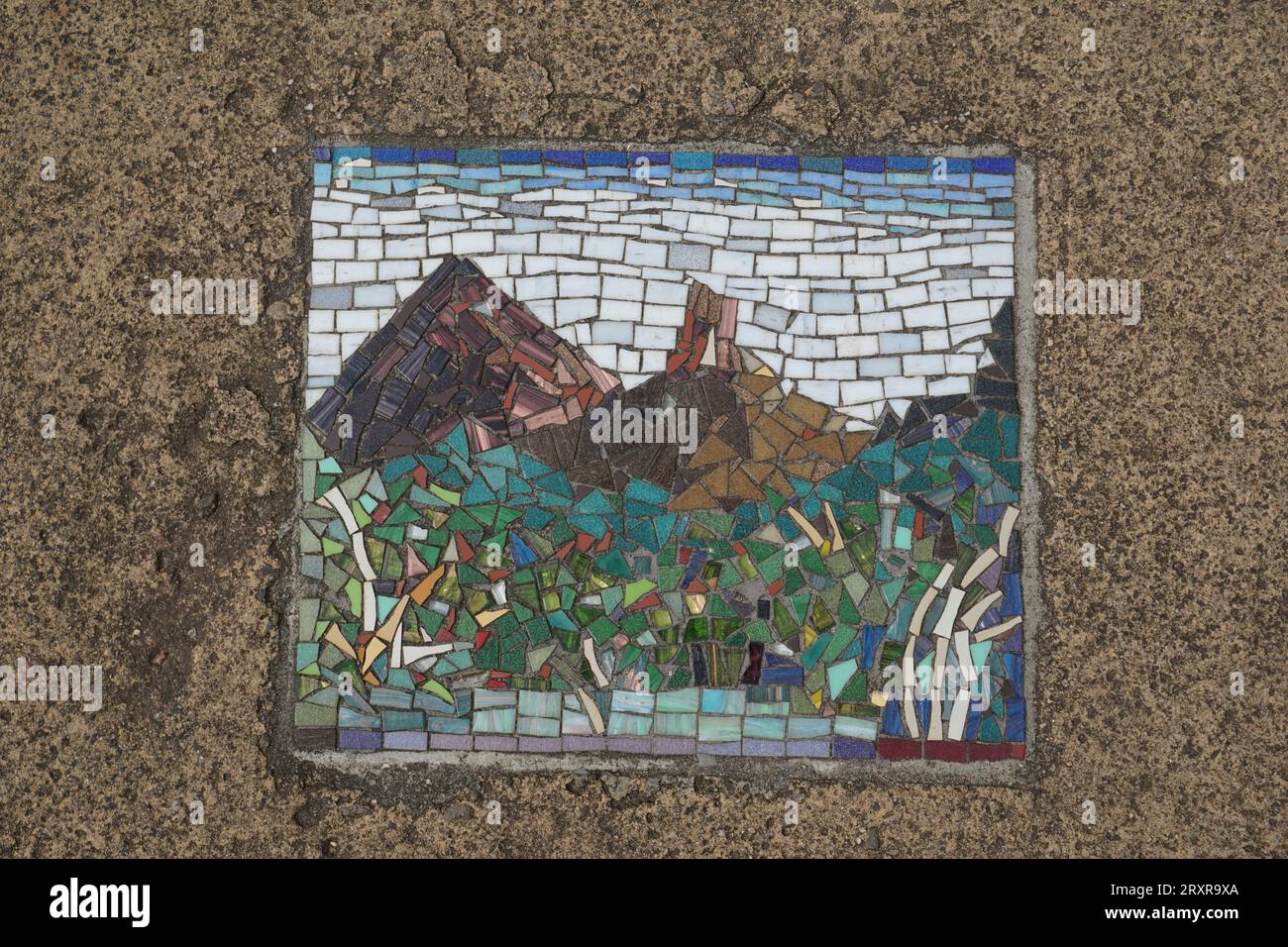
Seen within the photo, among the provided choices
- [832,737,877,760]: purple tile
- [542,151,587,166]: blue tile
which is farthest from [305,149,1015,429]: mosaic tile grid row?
[832,737,877,760]: purple tile

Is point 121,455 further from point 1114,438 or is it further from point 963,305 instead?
point 1114,438

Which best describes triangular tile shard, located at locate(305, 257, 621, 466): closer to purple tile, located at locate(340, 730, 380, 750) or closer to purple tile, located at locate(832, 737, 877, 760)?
purple tile, located at locate(340, 730, 380, 750)

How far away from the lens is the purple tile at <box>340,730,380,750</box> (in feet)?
8.71

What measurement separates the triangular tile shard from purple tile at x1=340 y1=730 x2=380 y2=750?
734 millimetres

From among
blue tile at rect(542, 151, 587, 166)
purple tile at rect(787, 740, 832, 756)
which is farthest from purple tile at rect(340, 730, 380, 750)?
blue tile at rect(542, 151, 587, 166)

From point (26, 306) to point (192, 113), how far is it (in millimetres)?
698

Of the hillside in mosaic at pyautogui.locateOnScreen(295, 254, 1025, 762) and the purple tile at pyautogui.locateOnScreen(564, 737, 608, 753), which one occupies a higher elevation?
the hillside in mosaic at pyautogui.locateOnScreen(295, 254, 1025, 762)

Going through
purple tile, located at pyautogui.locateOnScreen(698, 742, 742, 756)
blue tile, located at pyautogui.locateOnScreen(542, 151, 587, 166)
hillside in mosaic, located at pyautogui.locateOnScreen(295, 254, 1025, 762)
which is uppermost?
blue tile, located at pyautogui.locateOnScreen(542, 151, 587, 166)

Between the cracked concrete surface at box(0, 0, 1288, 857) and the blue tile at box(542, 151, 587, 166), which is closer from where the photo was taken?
the cracked concrete surface at box(0, 0, 1288, 857)

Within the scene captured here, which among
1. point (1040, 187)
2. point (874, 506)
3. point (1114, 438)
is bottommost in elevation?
point (874, 506)

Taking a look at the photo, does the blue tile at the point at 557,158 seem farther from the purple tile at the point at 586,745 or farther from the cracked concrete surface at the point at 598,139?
the purple tile at the point at 586,745

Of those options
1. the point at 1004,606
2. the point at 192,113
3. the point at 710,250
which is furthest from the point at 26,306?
the point at 1004,606

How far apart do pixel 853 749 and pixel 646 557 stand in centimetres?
76

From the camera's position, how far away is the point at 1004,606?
2656mm
